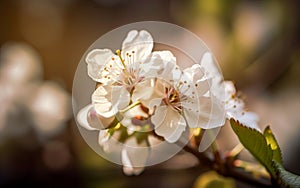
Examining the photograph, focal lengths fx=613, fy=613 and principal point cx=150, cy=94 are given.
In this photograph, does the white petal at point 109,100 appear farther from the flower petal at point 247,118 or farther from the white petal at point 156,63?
the flower petal at point 247,118

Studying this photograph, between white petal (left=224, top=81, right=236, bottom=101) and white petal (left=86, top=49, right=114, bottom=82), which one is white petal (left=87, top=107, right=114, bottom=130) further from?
white petal (left=224, top=81, right=236, bottom=101)

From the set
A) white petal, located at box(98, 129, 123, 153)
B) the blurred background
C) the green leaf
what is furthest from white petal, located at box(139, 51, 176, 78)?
the blurred background

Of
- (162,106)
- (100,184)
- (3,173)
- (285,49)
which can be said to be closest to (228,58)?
(285,49)

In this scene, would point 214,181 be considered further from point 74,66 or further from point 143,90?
point 74,66

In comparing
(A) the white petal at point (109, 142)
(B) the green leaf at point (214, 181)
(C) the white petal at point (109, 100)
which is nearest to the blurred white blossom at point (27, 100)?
(B) the green leaf at point (214, 181)

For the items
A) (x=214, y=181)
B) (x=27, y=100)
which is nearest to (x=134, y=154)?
(x=214, y=181)

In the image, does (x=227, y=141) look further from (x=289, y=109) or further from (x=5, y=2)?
(x=5, y=2)
